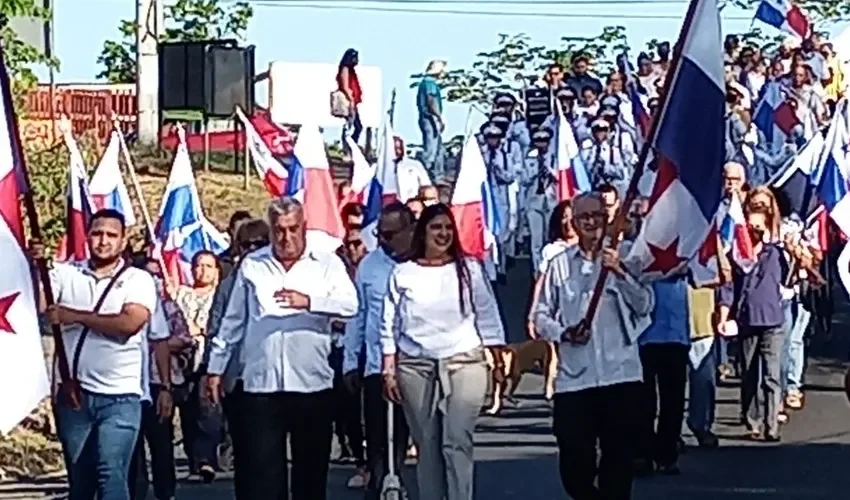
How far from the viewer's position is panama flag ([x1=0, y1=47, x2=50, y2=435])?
1055 cm

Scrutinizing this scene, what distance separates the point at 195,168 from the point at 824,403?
662 inches

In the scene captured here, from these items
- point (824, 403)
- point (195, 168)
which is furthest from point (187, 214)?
point (195, 168)

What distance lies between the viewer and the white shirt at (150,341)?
1148cm

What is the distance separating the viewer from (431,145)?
1196 inches

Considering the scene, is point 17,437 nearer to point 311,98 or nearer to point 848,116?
point 848,116

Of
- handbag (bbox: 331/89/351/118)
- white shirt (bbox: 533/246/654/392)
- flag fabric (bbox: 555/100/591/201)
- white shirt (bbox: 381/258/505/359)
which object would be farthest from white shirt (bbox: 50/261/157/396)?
handbag (bbox: 331/89/351/118)

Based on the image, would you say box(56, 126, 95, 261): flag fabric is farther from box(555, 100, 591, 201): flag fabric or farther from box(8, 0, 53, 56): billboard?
box(555, 100, 591, 201): flag fabric

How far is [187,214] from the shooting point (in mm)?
18625

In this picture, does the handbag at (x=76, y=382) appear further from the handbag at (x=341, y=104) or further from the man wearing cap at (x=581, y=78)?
the man wearing cap at (x=581, y=78)

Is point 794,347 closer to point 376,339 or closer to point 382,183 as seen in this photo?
point 382,183

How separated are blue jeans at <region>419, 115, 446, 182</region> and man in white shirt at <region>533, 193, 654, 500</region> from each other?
1786 centimetres

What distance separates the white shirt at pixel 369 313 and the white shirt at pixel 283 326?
4.26ft

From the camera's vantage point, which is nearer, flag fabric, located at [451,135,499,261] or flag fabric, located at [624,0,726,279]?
flag fabric, located at [624,0,726,279]

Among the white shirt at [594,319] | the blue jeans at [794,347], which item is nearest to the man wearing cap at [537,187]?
the blue jeans at [794,347]
